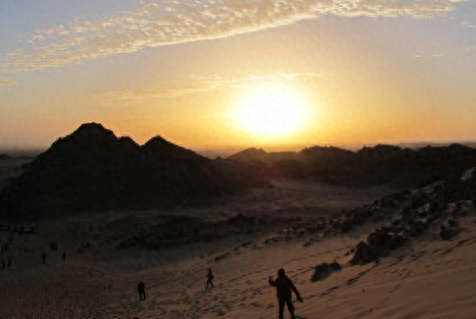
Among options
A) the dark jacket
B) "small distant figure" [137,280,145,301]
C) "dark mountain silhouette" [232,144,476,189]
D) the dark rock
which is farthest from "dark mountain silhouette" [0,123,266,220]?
the dark jacket

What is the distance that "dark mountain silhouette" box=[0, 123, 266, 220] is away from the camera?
41.0m

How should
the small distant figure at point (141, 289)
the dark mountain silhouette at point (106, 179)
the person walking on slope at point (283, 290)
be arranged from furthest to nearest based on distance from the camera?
the dark mountain silhouette at point (106, 179) < the small distant figure at point (141, 289) < the person walking on slope at point (283, 290)

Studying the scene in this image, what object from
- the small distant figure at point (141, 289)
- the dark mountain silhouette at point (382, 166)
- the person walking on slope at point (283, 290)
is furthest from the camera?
the dark mountain silhouette at point (382, 166)

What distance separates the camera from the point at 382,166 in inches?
2376

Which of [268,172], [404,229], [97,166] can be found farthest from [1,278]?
[268,172]

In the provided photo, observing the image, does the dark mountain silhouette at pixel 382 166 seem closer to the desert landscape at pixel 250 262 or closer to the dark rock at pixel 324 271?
the desert landscape at pixel 250 262

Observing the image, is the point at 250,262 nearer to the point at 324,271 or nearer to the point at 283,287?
the point at 324,271

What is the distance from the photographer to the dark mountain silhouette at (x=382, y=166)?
184 ft

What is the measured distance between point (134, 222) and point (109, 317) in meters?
22.1

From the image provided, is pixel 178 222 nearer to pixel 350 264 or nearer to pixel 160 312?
A: pixel 160 312

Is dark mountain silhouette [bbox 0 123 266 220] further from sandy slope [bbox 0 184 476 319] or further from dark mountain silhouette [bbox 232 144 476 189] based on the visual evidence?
dark mountain silhouette [bbox 232 144 476 189]

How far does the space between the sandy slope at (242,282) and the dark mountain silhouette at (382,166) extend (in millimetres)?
39252

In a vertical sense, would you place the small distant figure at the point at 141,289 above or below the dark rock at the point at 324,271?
below

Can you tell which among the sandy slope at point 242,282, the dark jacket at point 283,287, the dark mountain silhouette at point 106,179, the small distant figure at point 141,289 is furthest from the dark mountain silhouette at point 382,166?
the dark jacket at point 283,287
